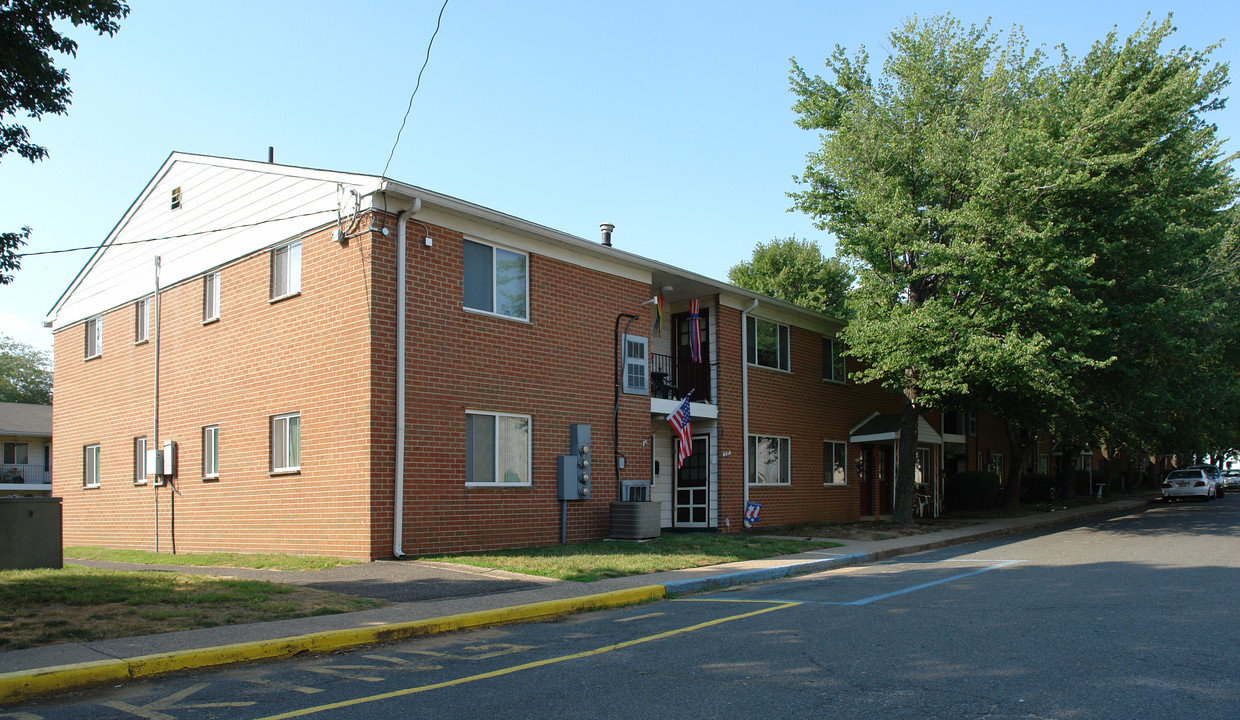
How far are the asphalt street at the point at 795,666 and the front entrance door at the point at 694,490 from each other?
9.97 meters

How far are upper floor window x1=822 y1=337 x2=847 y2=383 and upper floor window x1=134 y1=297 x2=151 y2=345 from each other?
17683 millimetres

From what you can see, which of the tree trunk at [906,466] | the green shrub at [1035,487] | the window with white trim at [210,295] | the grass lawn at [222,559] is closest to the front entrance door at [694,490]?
the tree trunk at [906,466]

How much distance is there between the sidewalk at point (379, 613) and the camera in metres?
6.65

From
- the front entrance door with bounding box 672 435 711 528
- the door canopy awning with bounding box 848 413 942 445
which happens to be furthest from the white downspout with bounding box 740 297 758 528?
the door canopy awning with bounding box 848 413 942 445

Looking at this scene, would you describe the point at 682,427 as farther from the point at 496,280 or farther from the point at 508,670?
the point at 508,670

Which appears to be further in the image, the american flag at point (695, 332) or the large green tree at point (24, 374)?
the large green tree at point (24, 374)

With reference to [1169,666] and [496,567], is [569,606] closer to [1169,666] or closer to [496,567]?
[496,567]

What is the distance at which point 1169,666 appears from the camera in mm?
6410

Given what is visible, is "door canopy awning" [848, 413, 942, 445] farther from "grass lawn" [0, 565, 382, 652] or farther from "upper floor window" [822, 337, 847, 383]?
"grass lawn" [0, 565, 382, 652]

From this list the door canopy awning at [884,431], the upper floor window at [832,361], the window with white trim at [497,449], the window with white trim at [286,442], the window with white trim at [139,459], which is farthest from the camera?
the upper floor window at [832,361]

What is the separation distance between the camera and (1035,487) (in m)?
39.3

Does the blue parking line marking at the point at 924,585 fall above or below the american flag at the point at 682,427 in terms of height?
below

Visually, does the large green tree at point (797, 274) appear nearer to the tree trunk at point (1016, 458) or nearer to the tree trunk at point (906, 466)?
the tree trunk at point (1016, 458)

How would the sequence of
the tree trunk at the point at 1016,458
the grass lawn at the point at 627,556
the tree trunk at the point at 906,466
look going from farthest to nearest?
1. the tree trunk at the point at 1016,458
2. the tree trunk at the point at 906,466
3. the grass lawn at the point at 627,556
